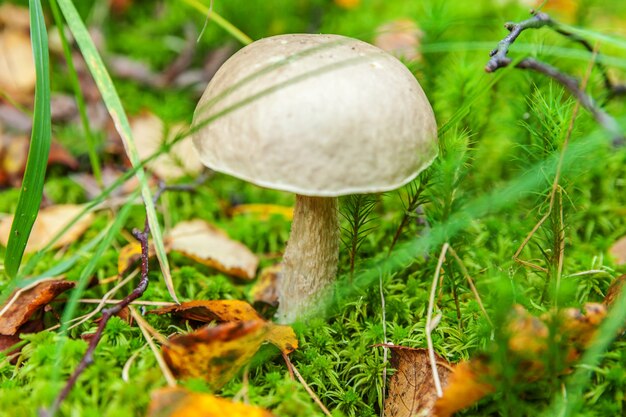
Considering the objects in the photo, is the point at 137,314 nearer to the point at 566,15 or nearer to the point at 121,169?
the point at 121,169

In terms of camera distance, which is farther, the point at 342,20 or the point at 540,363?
the point at 342,20

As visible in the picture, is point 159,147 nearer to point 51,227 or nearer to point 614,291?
point 51,227

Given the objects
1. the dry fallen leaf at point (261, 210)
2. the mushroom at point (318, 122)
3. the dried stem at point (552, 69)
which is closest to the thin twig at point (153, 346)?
the mushroom at point (318, 122)

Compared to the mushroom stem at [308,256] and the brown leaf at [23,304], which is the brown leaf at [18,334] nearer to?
the brown leaf at [23,304]

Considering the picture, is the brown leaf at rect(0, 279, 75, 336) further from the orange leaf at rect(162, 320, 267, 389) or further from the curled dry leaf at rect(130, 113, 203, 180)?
the curled dry leaf at rect(130, 113, 203, 180)

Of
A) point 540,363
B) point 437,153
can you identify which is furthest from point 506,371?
point 437,153

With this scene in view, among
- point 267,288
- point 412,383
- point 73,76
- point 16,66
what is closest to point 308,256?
point 267,288
